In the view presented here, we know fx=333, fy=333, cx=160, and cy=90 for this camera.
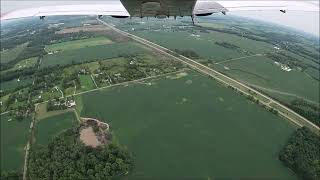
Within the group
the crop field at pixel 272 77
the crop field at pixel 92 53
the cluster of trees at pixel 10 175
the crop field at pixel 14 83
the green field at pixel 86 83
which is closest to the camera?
the cluster of trees at pixel 10 175

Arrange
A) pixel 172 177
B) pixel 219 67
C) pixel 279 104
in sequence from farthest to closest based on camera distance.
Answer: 1. pixel 219 67
2. pixel 279 104
3. pixel 172 177

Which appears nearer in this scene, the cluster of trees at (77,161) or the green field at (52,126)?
the cluster of trees at (77,161)

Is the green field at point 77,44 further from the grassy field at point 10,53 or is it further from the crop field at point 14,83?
the crop field at point 14,83

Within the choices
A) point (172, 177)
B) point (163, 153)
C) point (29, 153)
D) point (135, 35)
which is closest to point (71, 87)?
point (29, 153)

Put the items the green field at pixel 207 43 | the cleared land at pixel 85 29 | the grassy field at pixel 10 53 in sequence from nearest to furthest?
the grassy field at pixel 10 53
the green field at pixel 207 43
the cleared land at pixel 85 29

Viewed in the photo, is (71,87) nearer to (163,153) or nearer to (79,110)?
(79,110)

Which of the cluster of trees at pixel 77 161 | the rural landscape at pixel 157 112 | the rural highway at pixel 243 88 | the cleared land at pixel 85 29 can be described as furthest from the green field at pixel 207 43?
the cluster of trees at pixel 77 161

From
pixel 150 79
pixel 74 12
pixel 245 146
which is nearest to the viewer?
pixel 74 12
